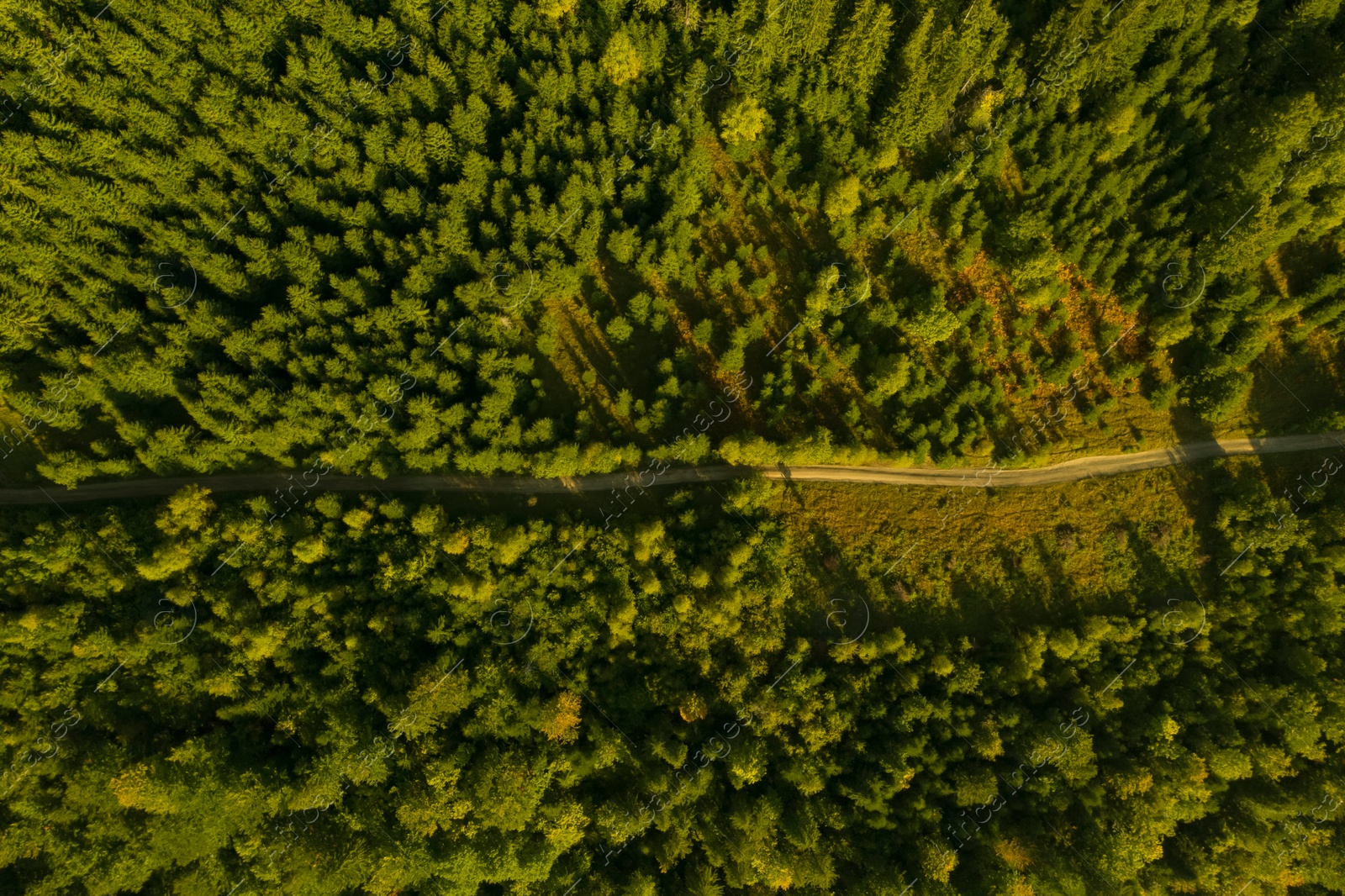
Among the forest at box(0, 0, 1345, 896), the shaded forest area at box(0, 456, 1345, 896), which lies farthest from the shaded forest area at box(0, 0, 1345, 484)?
the shaded forest area at box(0, 456, 1345, 896)

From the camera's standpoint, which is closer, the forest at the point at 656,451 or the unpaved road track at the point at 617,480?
the forest at the point at 656,451

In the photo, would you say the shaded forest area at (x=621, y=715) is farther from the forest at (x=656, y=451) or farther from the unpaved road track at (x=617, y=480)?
the unpaved road track at (x=617, y=480)

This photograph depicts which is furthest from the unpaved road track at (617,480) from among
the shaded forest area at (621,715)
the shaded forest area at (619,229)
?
the shaded forest area at (621,715)

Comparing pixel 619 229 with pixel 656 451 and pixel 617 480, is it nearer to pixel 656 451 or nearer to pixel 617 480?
pixel 656 451

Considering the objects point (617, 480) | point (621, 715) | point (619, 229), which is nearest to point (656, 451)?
point (617, 480)

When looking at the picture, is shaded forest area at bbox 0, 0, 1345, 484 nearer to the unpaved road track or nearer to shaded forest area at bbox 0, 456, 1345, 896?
the unpaved road track

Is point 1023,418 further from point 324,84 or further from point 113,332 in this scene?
point 113,332
